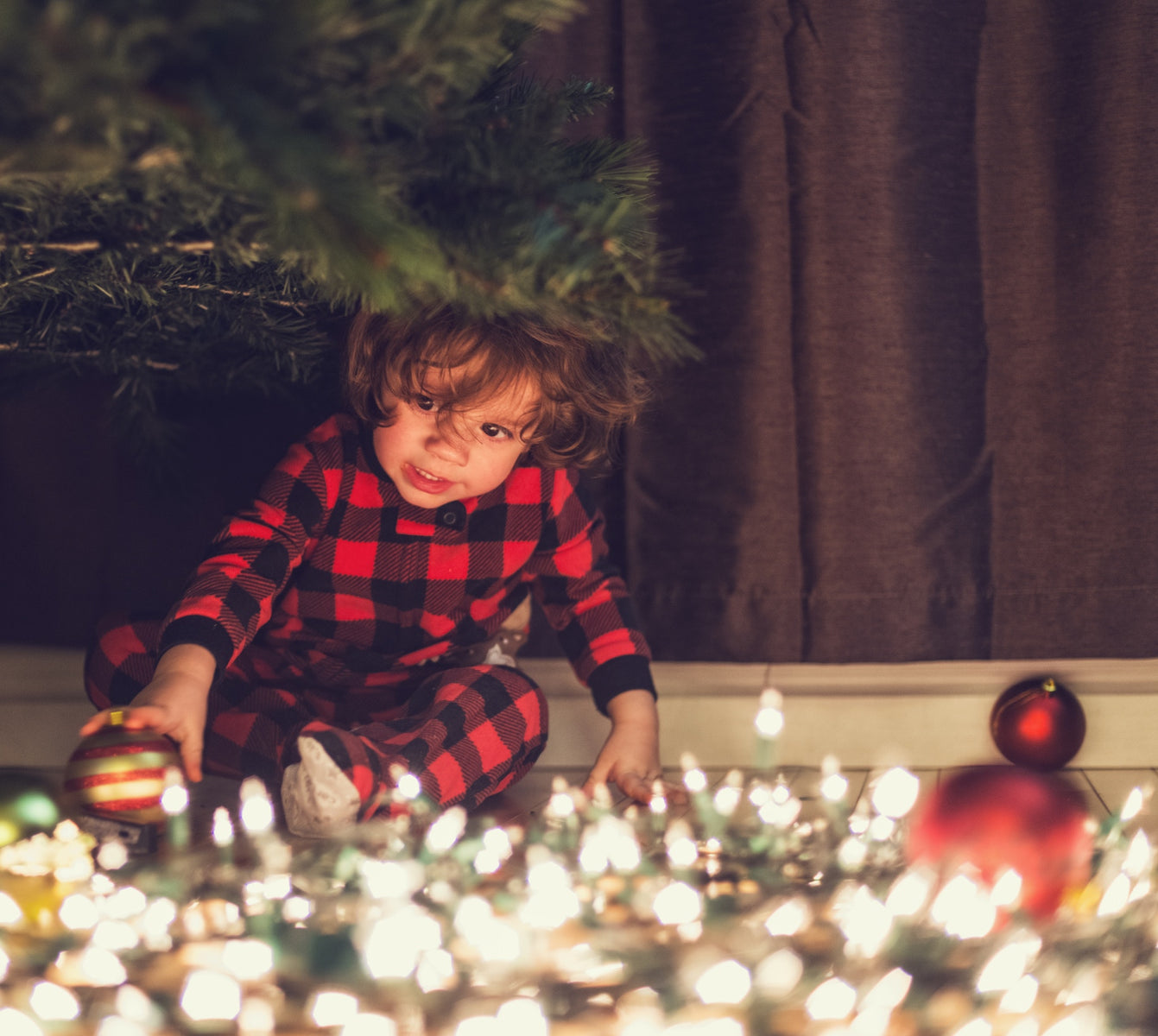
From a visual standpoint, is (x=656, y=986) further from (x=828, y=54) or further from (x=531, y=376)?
(x=828, y=54)

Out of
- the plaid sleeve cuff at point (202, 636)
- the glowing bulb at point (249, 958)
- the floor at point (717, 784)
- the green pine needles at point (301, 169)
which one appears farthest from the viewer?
the floor at point (717, 784)

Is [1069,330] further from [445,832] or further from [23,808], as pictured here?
[23,808]

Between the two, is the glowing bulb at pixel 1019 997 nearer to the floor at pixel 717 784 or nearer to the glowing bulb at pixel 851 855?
the glowing bulb at pixel 851 855

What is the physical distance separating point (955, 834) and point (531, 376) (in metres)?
0.51

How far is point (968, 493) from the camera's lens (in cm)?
122

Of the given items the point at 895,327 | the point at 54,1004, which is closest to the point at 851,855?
the point at 54,1004

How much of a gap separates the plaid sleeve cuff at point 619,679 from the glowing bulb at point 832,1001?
51cm

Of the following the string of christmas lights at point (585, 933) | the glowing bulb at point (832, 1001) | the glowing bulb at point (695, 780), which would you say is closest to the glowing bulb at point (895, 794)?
the string of christmas lights at point (585, 933)

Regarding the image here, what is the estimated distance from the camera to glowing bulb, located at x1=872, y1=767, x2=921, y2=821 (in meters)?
0.82

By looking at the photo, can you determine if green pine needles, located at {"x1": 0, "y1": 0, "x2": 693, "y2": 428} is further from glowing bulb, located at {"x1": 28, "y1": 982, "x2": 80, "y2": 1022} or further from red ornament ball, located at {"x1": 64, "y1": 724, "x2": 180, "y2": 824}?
glowing bulb, located at {"x1": 28, "y1": 982, "x2": 80, "y2": 1022}

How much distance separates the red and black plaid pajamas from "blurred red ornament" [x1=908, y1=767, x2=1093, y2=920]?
36 centimetres

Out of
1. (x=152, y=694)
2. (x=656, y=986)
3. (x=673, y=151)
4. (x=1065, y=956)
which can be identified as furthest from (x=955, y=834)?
(x=673, y=151)

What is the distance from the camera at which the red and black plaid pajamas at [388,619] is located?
1.00 metres

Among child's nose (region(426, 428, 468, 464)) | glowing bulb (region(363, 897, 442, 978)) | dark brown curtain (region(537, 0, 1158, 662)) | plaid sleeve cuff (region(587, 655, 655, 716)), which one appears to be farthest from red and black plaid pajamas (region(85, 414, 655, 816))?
glowing bulb (region(363, 897, 442, 978))
